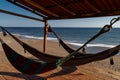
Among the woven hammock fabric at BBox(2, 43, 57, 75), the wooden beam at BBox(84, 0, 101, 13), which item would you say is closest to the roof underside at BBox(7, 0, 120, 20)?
the wooden beam at BBox(84, 0, 101, 13)

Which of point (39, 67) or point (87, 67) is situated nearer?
point (39, 67)

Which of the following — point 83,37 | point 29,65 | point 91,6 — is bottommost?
point 83,37

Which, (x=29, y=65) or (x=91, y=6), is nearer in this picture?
(x=29, y=65)

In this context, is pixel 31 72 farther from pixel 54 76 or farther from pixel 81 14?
pixel 81 14

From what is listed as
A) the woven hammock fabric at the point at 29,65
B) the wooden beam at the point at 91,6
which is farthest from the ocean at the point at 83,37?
the woven hammock fabric at the point at 29,65

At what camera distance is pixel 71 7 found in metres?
4.14

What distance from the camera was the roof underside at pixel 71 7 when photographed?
12.2 ft

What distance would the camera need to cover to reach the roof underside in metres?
3.72

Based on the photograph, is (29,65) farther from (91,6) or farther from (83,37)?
(83,37)

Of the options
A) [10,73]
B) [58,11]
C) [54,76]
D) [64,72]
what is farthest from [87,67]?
[10,73]

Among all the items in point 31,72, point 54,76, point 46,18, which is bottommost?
A: point 54,76

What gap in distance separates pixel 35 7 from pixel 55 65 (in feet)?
6.55

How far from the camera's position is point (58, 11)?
4.63 m

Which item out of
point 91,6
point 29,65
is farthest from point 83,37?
point 29,65
